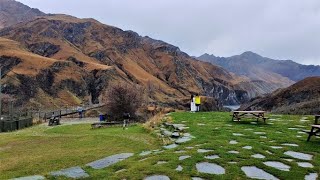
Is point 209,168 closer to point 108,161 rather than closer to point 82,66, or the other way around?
point 108,161

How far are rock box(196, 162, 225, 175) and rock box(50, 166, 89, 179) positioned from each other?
9.59 ft

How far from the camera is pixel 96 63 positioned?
416ft

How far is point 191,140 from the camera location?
13641 mm

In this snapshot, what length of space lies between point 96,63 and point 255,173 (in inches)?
4745

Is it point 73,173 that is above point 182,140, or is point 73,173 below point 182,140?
below

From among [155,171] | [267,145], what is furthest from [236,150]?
[155,171]

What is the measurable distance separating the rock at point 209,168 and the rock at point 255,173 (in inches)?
23.7

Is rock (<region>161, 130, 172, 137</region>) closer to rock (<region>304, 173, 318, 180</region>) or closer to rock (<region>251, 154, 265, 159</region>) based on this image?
rock (<region>251, 154, 265, 159</region>)

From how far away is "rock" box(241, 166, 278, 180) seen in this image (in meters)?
8.87

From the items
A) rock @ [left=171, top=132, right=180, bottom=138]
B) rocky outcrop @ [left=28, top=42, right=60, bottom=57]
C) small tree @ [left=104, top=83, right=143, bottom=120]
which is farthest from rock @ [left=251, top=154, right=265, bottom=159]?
rocky outcrop @ [left=28, top=42, right=60, bottom=57]

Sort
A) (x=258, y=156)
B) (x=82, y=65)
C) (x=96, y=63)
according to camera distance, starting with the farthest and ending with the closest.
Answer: (x=96, y=63) → (x=82, y=65) → (x=258, y=156)

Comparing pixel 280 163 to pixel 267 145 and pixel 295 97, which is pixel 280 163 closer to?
pixel 267 145

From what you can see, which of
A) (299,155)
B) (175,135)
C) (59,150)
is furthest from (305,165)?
(59,150)

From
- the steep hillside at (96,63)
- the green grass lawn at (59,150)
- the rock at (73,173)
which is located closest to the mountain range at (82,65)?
the steep hillside at (96,63)
